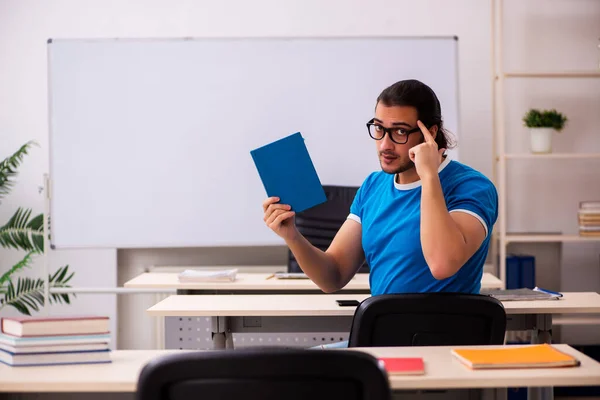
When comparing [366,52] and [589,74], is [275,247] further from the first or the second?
[589,74]

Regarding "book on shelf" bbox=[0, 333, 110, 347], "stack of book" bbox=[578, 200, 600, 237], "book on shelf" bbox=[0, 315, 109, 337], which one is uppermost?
"stack of book" bbox=[578, 200, 600, 237]

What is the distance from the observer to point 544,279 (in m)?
5.02

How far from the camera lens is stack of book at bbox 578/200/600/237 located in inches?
184

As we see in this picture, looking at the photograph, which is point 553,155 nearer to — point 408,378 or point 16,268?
point 16,268

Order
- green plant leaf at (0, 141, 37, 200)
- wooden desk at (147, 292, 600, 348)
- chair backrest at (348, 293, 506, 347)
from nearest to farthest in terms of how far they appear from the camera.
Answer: chair backrest at (348, 293, 506, 347)
wooden desk at (147, 292, 600, 348)
green plant leaf at (0, 141, 37, 200)

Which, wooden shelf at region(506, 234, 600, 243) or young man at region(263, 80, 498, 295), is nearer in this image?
young man at region(263, 80, 498, 295)

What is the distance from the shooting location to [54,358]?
173 centimetres

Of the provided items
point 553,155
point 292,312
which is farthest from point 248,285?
point 553,155

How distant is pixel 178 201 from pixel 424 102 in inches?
107

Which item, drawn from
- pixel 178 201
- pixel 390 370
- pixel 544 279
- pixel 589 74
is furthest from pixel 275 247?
pixel 390 370

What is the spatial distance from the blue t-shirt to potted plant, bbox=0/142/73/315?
2.81 m

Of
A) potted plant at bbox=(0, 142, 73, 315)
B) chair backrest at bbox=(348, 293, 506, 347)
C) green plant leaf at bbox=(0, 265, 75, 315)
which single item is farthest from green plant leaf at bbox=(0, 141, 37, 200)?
chair backrest at bbox=(348, 293, 506, 347)

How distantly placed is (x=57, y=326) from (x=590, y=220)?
3673mm

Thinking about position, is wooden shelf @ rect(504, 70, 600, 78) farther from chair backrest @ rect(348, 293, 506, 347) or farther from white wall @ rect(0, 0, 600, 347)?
chair backrest @ rect(348, 293, 506, 347)
